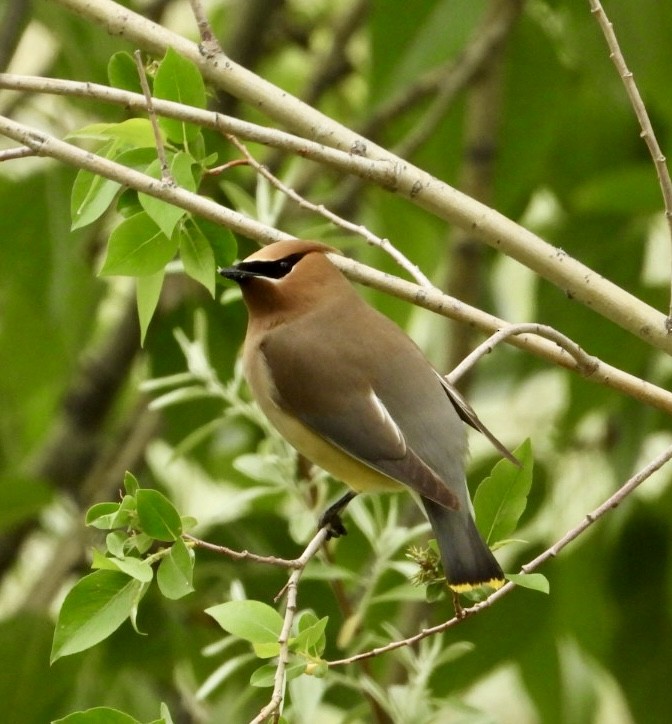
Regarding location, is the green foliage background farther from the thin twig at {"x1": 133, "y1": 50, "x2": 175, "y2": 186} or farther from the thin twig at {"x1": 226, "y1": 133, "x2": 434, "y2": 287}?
the thin twig at {"x1": 133, "y1": 50, "x2": 175, "y2": 186}

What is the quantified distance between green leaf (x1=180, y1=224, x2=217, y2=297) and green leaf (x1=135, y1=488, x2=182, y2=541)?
684 millimetres

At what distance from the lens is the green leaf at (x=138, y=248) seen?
2594 mm

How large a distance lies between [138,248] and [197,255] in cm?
13

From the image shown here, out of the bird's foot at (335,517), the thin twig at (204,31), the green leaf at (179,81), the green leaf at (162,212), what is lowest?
the bird's foot at (335,517)

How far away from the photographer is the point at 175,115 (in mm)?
2518

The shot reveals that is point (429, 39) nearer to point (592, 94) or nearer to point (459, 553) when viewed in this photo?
point (592, 94)

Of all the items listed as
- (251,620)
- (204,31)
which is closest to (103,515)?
(251,620)

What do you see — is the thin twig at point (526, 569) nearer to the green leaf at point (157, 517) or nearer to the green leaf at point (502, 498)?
the green leaf at point (502, 498)

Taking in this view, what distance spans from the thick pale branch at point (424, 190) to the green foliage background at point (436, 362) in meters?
0.63

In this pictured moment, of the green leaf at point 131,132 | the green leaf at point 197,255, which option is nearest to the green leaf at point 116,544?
the green leaf at point 197,255

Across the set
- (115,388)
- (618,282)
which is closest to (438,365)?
(618,282)

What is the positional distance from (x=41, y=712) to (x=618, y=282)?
203 cm

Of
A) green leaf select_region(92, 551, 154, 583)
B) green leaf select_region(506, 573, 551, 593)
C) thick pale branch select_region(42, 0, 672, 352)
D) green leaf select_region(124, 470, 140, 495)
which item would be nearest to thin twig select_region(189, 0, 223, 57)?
thick pale branch select_region(42, 0, 672, 352)

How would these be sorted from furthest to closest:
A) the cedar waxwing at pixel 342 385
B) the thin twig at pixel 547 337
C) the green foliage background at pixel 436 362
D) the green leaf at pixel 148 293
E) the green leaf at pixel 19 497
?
the green leaf at pixel 19 497 → the green foliage background at pixel 436 362 → the cedar waxwing at pixel 342 385 → the green leaf at pixel 148 293 → the thin twig at pixel 547 337
